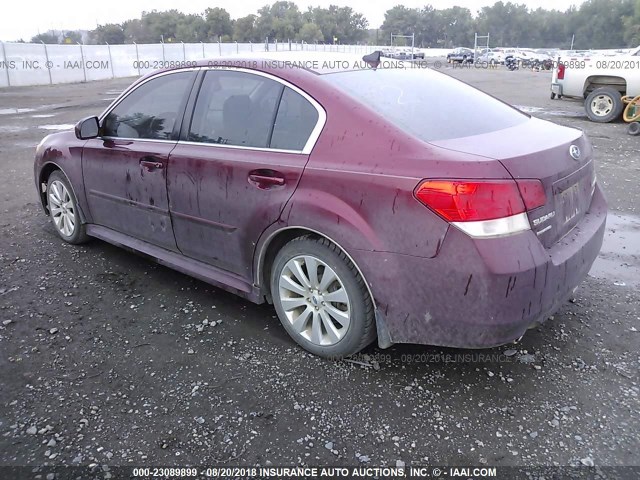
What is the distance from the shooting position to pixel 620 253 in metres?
4.63

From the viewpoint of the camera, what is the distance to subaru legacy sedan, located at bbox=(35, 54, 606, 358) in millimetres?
2465

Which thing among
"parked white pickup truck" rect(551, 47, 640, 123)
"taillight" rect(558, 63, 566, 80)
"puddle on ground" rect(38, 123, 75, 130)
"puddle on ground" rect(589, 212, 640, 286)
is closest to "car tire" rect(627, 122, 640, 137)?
"parked white pickup truck" rect(551, 47, 640, 123)

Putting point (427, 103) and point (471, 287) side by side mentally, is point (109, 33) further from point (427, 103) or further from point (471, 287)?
point (471, 287)

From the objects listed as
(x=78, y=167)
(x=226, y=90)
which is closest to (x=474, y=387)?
(x=226, y=90)

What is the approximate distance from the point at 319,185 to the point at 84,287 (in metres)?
2.29

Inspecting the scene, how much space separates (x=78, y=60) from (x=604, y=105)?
26.2 metres

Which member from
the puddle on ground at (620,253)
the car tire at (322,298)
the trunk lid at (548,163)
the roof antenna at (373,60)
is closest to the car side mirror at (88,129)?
the car tire at (322,298)

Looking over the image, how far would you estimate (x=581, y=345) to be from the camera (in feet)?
10.6

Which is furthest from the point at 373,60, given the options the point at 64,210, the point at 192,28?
the point at 192,28

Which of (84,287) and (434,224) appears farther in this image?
(84,287)

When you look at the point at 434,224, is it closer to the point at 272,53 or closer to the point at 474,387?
the point at 474,387

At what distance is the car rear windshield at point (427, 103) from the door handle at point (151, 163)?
1334 millimetres

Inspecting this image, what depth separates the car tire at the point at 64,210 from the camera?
466cm

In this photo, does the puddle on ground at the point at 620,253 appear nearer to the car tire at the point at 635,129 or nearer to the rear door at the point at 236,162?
the rear door at the point at 236,162
